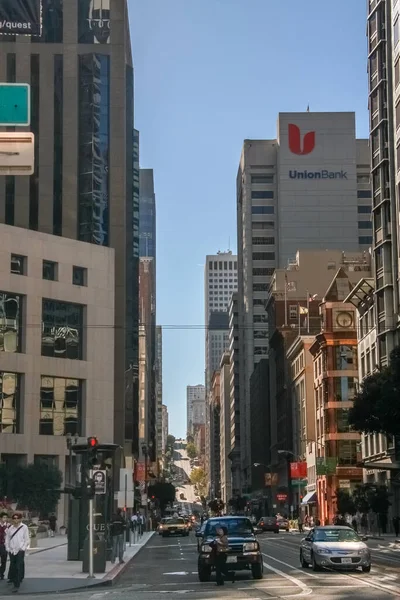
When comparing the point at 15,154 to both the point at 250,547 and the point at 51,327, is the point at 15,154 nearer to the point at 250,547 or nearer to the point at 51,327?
the point at 250,547

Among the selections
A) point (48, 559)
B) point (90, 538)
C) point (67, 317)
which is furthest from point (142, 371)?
point (90, 538)

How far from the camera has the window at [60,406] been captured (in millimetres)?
85125

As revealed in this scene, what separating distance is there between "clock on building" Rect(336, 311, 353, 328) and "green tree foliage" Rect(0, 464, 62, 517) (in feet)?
123

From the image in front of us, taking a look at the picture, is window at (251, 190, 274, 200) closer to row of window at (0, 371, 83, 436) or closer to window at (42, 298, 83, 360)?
window at (42, 298, 83, 360)

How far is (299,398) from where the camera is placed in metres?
124

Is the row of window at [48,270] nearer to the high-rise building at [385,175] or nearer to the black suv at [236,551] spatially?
the high-rise building at [385,175]

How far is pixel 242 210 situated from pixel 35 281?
10499cm

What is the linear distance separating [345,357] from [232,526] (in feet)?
237

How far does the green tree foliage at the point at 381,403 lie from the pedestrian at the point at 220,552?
79.0ft

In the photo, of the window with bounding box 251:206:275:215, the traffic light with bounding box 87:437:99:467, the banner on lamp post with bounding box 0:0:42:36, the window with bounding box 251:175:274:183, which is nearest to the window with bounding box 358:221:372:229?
the window with bounding box 251:206:275:215

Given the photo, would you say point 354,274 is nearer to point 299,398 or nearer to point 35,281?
point 299,398

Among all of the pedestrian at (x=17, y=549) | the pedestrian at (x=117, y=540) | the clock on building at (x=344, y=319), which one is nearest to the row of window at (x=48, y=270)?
the clock on building at (x=344, y=319)

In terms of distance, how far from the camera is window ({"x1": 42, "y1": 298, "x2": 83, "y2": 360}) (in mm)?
85562

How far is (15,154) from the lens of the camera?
44.2 ft
